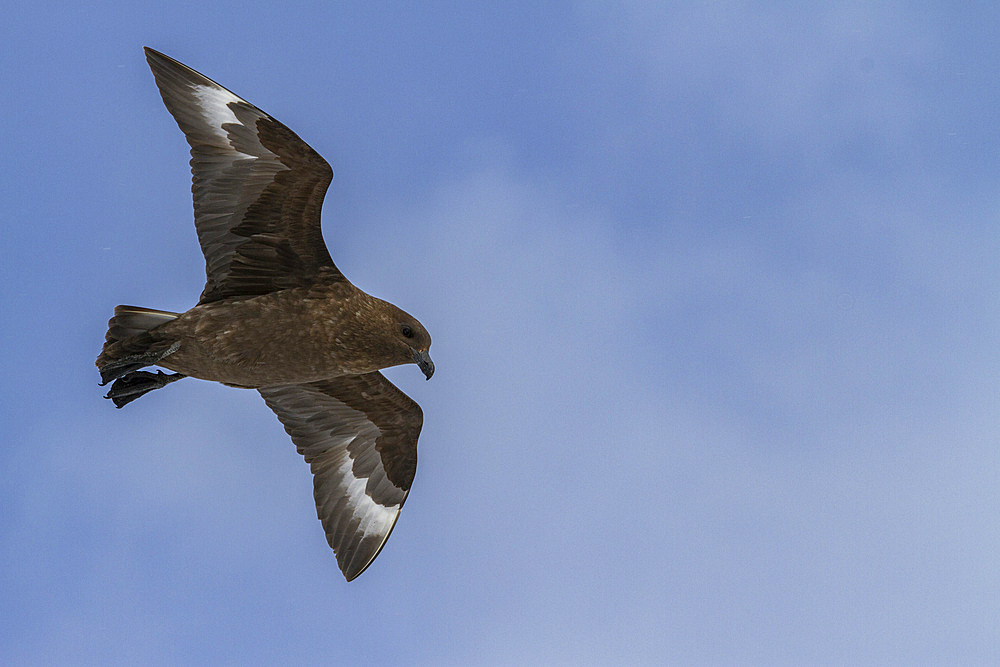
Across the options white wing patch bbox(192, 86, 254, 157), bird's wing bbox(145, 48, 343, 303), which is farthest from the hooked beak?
white wing patch bbox(192, 86, 254, 157)

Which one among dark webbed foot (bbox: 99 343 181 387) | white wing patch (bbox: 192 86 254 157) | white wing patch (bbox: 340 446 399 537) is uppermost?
white wing patch (bbox: 192 86 254 157)

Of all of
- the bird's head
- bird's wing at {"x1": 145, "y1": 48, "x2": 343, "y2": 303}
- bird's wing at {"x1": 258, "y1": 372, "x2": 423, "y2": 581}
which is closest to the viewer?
bird's wing at {"x1": 145, "y1": 48, "x2": 343, "y2": 303}

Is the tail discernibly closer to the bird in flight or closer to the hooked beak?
the bird in flight

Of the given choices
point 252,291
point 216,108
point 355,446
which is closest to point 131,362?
point 252,291

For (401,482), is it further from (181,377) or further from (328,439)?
(181,377)

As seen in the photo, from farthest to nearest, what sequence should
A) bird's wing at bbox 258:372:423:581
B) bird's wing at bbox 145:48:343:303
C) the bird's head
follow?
bird's wing at bbox 258:372:423:581 → the bird's head → bird's wing at bbox 145:48:343:303

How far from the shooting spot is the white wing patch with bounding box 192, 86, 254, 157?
27.5 ft

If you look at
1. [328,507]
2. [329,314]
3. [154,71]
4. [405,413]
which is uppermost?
[154,71]

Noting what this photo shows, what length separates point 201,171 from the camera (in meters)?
8.48

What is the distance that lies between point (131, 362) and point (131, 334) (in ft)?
0.77

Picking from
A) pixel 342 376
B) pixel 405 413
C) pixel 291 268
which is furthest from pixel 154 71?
pixel 405 413

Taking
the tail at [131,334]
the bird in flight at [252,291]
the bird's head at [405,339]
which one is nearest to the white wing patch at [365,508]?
the bird in flight at [252,291]

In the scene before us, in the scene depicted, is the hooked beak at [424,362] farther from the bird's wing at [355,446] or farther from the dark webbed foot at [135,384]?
the dark webbed foot at [135,384]

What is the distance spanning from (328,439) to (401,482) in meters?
0.81
